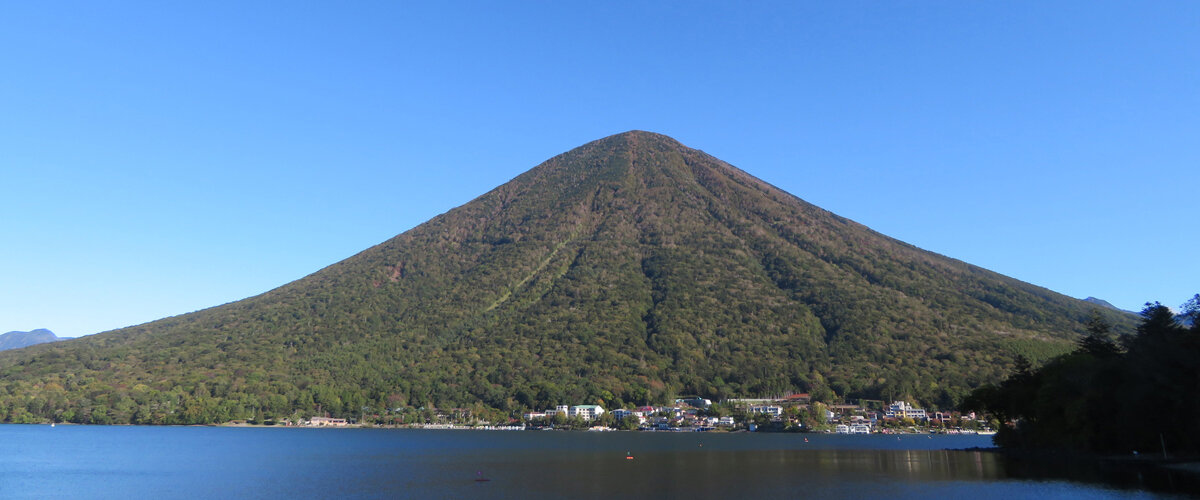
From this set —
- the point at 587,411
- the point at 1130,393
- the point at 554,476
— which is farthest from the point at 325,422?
the point at 1130,393

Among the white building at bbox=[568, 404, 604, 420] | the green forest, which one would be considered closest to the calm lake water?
the green forest

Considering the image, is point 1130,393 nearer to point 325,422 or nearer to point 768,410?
point 768,410

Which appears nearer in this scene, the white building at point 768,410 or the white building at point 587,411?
the white building at point 768,410

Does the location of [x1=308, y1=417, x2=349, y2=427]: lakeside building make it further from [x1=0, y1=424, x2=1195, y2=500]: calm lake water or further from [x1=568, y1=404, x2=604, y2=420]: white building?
[x1=0, y1=424, x2=1195, y2=500]: calm lake water

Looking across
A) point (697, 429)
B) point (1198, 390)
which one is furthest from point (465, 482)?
point (697, 429)

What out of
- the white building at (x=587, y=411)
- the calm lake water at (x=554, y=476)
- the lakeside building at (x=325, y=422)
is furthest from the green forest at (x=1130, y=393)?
the lakeside building at (x=325, y=422)

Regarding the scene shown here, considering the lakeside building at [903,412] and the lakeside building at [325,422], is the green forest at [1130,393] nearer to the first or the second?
the lakeside building at [903,412]

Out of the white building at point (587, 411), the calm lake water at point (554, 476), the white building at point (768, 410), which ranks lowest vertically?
the calm lake water at point (554, 476)

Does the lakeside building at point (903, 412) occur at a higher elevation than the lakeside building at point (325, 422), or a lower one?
higher
